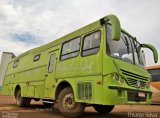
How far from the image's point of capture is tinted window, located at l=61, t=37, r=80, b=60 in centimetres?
782

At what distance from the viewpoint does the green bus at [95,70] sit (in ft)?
20.7

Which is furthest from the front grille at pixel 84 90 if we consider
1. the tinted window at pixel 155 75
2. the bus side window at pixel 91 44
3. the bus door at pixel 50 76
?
the tinted window at pixel 155 75

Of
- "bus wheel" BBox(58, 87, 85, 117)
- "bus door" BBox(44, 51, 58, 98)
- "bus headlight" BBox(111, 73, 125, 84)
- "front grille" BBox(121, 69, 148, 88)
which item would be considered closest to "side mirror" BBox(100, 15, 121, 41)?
"bus headlight" BBox(111, 73, 125, 84)

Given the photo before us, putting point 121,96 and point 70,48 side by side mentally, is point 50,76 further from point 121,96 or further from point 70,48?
point 121,96

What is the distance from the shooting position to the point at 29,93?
1084 centimetres

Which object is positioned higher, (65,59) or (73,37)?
(73,37)

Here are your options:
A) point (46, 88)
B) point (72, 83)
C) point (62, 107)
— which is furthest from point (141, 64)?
point (46, 88)

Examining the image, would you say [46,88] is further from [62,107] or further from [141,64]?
[141,64]

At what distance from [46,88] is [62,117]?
1.66 meters

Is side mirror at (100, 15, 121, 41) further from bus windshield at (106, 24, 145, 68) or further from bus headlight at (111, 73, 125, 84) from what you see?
bus headlight at (111, 73, 125, 84)

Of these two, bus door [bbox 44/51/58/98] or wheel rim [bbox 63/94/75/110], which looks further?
bus door [bbox 44/51/58/98]

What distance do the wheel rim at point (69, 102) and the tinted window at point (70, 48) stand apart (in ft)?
4.28

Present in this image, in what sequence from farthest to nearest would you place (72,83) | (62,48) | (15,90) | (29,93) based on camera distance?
(15,90) → (29,93) → (62,48) → (72,83)

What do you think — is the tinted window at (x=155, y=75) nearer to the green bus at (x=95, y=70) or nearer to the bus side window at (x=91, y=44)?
the green bus at (x=95, y=70)
